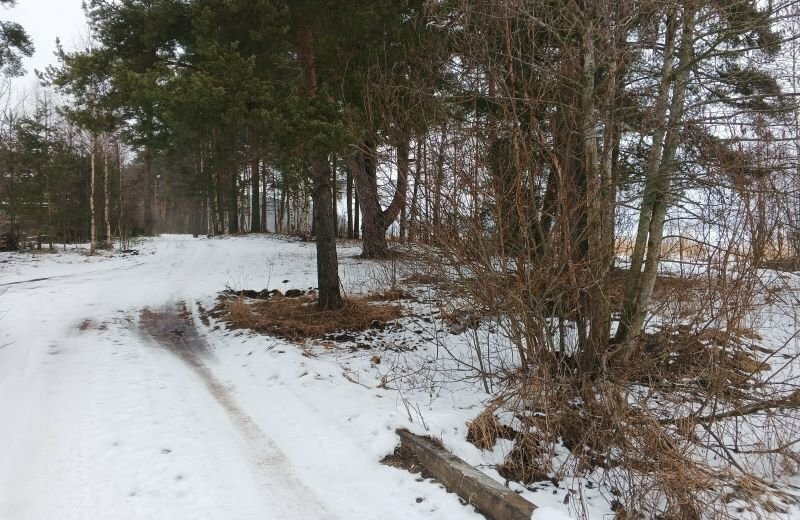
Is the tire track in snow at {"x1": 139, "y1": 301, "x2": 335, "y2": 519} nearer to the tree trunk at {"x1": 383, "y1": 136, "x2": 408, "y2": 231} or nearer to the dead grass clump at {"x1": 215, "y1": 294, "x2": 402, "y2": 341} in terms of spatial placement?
the dead grass clump at {"x1": 215, "y1": 294, "x2": 402, "y2": 341}

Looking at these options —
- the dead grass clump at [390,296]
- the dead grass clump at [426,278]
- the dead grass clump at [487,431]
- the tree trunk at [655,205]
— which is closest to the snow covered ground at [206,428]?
the dead grass clump at [487,431]

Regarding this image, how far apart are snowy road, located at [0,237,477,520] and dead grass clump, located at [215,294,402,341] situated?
0.56m

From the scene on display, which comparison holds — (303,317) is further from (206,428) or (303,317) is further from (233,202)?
(233,202)

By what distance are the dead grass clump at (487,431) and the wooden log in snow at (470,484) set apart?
451 millimetres

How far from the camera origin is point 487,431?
4438mm

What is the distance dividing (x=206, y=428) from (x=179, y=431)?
230mm

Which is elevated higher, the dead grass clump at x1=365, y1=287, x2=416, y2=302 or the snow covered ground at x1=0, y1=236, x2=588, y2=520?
the dead grass clump at x1=365, y1=287, x2=416, y2=302

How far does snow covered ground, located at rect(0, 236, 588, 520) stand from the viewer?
133 inches

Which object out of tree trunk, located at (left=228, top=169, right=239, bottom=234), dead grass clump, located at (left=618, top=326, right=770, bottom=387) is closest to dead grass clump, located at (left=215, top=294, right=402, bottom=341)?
dead grass clump, located at (left=618, top=326, right=770, bottom=387)

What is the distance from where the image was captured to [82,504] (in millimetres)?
3250

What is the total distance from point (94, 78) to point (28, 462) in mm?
6781

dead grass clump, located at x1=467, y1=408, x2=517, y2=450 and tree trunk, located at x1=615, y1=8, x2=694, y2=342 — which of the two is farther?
tree trunk, located at x1=615, y1=8, x2=694, y2=342

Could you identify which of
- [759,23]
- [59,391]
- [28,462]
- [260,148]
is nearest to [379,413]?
[28,462]

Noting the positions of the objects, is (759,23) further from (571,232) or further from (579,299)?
(579,299)
